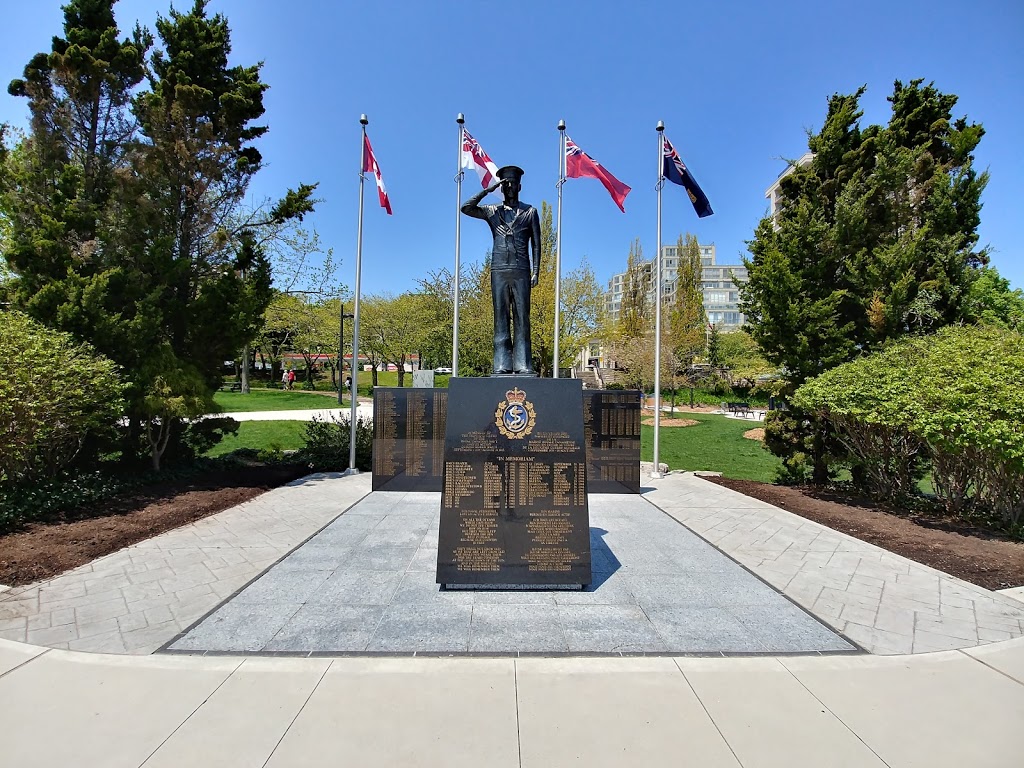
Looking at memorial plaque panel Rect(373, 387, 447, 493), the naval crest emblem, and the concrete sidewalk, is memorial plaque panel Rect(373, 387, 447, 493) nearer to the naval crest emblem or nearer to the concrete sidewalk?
the naval crest emblem

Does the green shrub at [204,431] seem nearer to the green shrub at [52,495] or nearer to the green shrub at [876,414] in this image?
the green shrub at [52,495]

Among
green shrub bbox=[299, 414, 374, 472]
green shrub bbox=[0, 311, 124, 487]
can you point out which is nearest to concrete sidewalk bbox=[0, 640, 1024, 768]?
green shrub bbox=[0, 311, 124, 487]

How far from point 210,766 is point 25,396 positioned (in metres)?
7.01

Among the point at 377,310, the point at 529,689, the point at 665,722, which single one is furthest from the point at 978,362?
the point at 377,310

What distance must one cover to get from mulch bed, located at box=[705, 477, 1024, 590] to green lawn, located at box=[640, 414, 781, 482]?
4.40 metres

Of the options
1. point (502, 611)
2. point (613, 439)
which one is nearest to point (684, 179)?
point (613, 439)

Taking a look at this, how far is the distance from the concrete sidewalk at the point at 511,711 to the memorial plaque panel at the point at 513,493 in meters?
1.39

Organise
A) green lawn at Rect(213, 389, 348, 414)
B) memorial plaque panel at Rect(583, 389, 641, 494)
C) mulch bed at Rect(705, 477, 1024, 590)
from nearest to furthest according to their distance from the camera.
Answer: mulch bed at Rect(705, 477, 1024, 590) < memorial plaque panel at Rect(583, 389, 641, 494) < green lawn at Rect(213, 389, 348, 414)

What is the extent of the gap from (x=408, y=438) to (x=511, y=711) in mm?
7108

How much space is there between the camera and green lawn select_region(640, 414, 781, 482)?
15.0 meters

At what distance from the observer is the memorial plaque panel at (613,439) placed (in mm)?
10188

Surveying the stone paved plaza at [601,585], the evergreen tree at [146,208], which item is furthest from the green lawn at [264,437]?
the stone paved plaza at [601,585]

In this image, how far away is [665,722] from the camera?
9.89 ft

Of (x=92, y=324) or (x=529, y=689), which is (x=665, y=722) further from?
(x=92, y=324)
